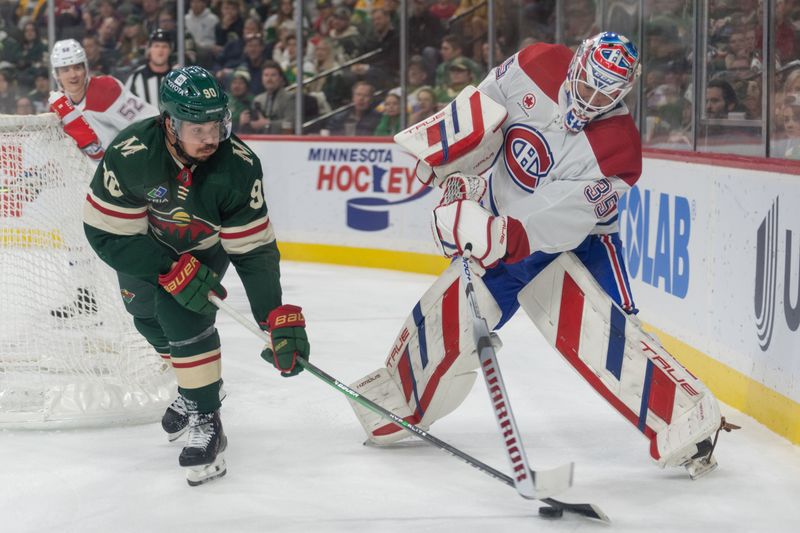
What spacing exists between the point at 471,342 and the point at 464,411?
0.72 m

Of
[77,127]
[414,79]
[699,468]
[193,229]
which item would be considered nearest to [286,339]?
[193,229]

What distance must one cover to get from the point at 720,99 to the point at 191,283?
8.85 ft

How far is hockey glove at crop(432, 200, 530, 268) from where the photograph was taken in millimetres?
2660

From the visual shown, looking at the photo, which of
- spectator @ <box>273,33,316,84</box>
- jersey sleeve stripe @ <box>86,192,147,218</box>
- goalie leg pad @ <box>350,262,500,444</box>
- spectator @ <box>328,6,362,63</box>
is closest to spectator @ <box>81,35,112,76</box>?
spectator @ <box>273,33,316,84</box>

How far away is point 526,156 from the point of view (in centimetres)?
287

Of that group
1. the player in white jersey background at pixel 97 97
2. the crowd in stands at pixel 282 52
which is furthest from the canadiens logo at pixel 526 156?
the crowd in stands at pixel 282 52

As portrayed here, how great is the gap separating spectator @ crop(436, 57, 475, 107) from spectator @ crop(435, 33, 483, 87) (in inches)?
0.7

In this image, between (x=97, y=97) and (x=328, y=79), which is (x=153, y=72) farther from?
(x=97, y=97)

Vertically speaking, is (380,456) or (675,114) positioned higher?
(675,114)

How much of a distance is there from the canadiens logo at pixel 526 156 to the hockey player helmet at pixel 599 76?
0.36 feet

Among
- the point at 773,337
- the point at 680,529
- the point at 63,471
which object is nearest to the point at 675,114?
the point at 773,337

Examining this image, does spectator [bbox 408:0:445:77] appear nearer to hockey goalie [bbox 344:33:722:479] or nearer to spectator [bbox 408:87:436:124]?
spectator [bbox 408:87:436:124]

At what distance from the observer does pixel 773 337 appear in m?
3.34

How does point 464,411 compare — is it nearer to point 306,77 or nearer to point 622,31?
point 622,31
